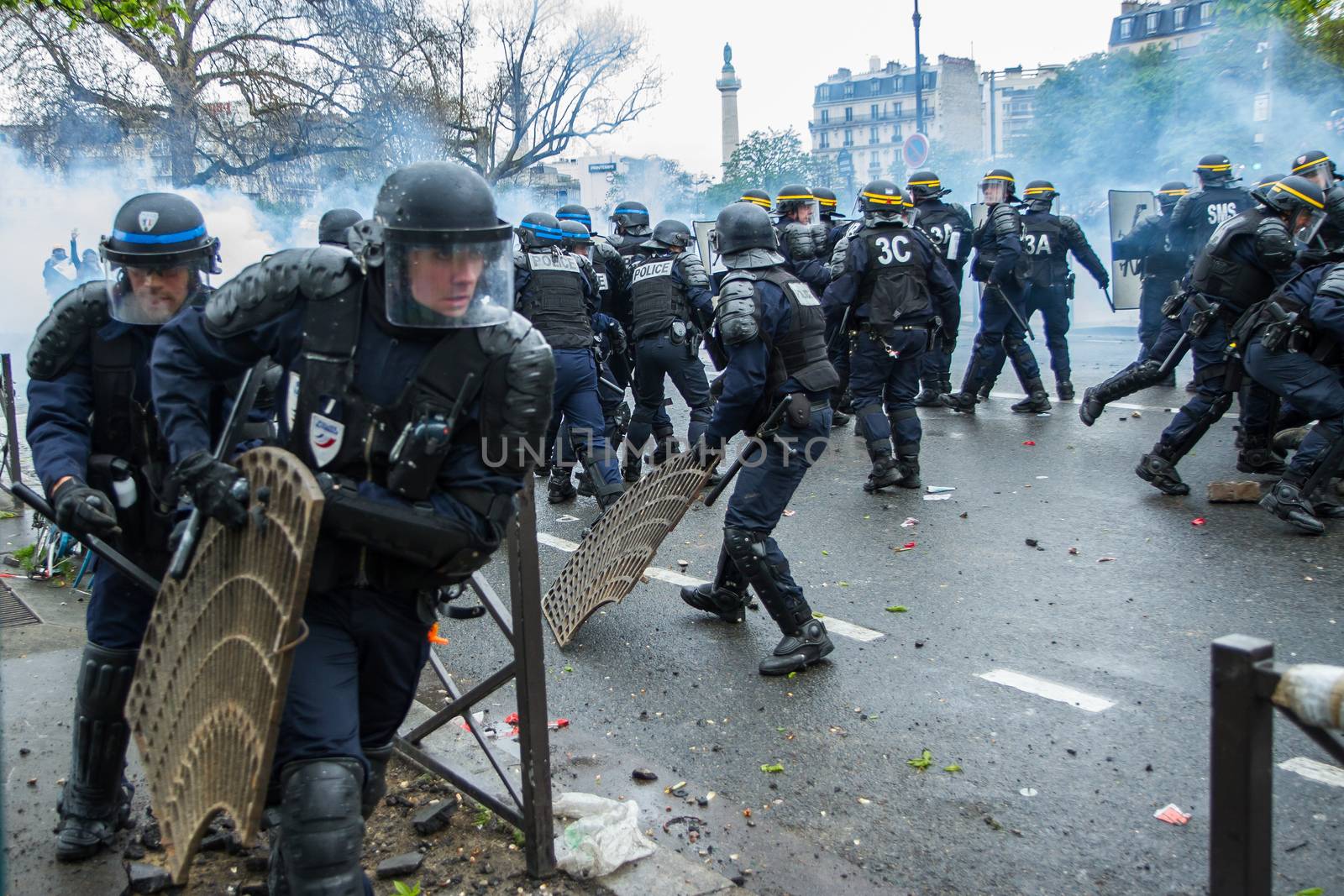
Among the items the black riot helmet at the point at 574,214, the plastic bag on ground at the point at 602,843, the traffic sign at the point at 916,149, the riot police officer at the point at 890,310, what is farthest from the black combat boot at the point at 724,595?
the traffic sign at the point at 916,149

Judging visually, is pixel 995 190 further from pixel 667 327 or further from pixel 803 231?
pixel 667 327

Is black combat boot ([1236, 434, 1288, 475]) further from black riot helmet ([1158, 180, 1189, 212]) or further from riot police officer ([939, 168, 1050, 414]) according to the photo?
black riot helmet ([1158, 180, 1189, 212])

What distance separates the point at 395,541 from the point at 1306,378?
217 inches

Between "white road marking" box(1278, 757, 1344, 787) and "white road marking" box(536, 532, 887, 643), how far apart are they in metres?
1.75

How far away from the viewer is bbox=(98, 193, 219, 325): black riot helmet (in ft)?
10.4

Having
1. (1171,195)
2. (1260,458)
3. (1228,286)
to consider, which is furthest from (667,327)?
(1171,195)

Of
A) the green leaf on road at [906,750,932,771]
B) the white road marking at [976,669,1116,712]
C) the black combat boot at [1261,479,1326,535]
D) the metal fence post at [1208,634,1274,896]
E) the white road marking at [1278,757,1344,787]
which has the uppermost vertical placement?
the metal fence post at [1208,634,1274,896]

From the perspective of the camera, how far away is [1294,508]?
6.17m

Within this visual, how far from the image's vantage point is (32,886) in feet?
10.3

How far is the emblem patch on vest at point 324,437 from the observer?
2.54 m

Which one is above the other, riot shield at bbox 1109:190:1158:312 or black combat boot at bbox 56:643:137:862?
riot shield at bbox 1109:190:1158:312

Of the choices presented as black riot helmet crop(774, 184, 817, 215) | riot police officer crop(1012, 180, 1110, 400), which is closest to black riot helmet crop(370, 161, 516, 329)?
black riot helmet crop(774, 184, 817, 215)

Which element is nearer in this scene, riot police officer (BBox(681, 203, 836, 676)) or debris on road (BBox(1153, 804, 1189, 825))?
debris on road (BBox(1153, 804, 1189, 825))

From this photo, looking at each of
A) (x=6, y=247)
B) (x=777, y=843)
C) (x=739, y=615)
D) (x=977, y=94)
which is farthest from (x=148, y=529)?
(x=977, y=94)
